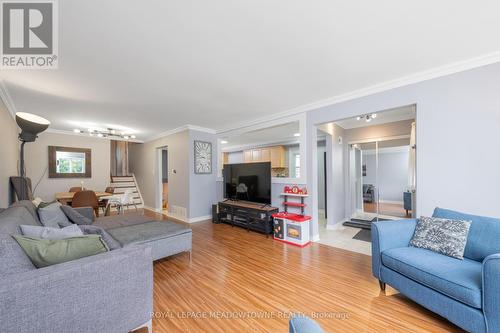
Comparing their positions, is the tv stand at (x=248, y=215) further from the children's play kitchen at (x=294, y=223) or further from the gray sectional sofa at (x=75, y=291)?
the gray sectional sofa at (x=75, y=291)

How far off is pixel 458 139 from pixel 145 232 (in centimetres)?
393

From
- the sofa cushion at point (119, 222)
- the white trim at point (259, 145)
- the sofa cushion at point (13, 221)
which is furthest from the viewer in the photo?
the white trim at point (259, 145)

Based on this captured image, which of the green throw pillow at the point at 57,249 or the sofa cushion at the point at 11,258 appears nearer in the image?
the sofa cushion at the point at 11,258

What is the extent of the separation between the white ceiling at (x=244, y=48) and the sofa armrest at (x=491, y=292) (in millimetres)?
1870

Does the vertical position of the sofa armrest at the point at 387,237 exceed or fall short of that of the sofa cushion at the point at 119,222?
it exceeds it

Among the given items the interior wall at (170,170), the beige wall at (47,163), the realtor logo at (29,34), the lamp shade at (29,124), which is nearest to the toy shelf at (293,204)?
the interior wall at (170,170)

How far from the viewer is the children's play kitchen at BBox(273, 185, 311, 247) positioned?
3.36 metres

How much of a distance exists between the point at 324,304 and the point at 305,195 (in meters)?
1.89

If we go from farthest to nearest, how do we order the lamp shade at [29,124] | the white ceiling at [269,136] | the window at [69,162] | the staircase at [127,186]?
the staircase at [127,186], the window at [69,162], the white ceiling at [269,136], the lamp shade at [29,124]

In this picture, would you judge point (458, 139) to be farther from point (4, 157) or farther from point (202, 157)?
point (4, 157)

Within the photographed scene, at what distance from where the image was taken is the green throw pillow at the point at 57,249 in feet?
4.09

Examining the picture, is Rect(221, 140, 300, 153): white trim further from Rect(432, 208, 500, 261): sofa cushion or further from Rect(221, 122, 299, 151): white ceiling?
Rect(432, 208, 500, 261): sofa cushion

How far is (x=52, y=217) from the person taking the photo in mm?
2316

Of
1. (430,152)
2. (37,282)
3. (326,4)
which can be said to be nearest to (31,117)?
(37,282)
